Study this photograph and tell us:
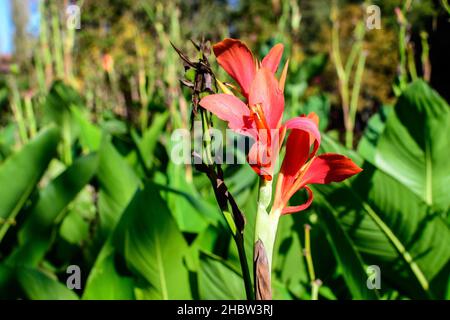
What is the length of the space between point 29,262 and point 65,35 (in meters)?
1.29

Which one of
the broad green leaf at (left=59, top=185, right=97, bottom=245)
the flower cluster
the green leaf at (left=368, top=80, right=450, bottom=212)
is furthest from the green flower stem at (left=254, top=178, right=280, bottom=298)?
the broad green leaf at (left=59, top=185, right=97, bottom=245)

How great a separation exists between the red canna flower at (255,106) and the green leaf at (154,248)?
0.47 metres

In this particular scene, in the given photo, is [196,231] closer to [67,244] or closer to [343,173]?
[67,244]

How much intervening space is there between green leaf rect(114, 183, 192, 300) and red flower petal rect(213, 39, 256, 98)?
47 centimetres

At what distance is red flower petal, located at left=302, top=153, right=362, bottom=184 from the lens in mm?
394

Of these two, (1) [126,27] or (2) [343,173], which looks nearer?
(2) [343,173]

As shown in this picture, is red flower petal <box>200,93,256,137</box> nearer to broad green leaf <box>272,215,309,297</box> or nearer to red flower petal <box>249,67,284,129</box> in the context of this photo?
red flower petal <box>249,67,284,129</box>

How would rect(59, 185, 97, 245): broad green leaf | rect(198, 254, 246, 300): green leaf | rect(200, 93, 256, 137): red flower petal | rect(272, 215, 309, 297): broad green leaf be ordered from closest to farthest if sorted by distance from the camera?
1. rect(200, 93, 256, 137): red flower petal
2. rect(198, 254, 246, 300): green leaf
3. rect(272, 215, 309, 297): broad green leaf
4. rect(59, 185, 97, 245): broad green leaf

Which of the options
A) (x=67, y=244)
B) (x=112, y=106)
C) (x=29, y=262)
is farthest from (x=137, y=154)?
(x=112, y=106)

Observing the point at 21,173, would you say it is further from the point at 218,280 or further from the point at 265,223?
the point at 265,223

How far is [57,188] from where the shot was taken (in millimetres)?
1139

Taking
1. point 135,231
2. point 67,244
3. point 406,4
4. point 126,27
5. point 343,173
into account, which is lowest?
point 67,244

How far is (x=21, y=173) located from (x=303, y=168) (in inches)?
35.7

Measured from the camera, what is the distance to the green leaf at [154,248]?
2.77ft
